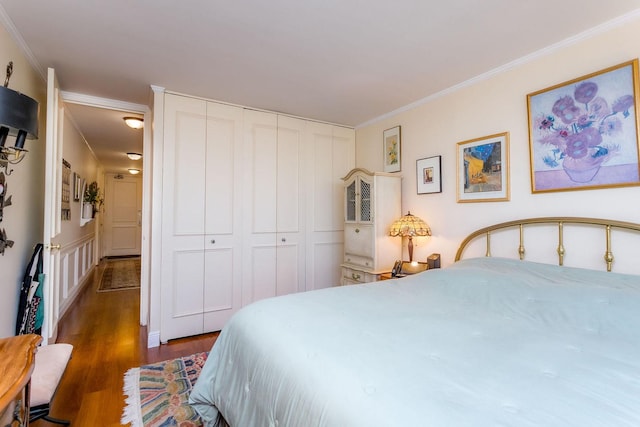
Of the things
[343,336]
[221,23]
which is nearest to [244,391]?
[343,336]

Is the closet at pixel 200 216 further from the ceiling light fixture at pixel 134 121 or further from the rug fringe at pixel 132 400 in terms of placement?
the ceiling light fixture at pixel 134 121

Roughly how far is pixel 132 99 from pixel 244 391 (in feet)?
9.73

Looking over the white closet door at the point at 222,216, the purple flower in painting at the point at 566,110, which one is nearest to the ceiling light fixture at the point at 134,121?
the white closet door at the point at 222,216

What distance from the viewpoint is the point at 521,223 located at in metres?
2.15

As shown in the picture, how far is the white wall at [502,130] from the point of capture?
70.3 inches

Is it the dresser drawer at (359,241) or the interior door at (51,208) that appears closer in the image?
the interior door at (51,208)

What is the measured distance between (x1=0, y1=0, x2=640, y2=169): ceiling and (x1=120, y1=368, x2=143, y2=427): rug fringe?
2265 millimetres

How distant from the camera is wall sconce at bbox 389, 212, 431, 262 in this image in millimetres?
2748

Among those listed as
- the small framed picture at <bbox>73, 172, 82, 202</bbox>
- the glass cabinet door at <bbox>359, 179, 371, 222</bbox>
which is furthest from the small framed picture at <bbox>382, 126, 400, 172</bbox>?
the small framed picture at <bbox>73, 172, 82, 202</bbox>

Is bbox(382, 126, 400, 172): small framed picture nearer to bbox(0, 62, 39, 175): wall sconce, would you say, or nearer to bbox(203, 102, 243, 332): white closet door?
bbox(203, 102, 243, 332): white closet door

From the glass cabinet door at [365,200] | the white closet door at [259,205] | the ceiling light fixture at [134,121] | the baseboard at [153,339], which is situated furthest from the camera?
the ceiling light fixture at [134,121]

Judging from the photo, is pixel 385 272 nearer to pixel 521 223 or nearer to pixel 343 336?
pixel 521 223

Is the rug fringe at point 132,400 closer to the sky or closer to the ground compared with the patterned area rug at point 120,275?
closer to the ground

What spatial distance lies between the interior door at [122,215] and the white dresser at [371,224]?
7.10 meters
